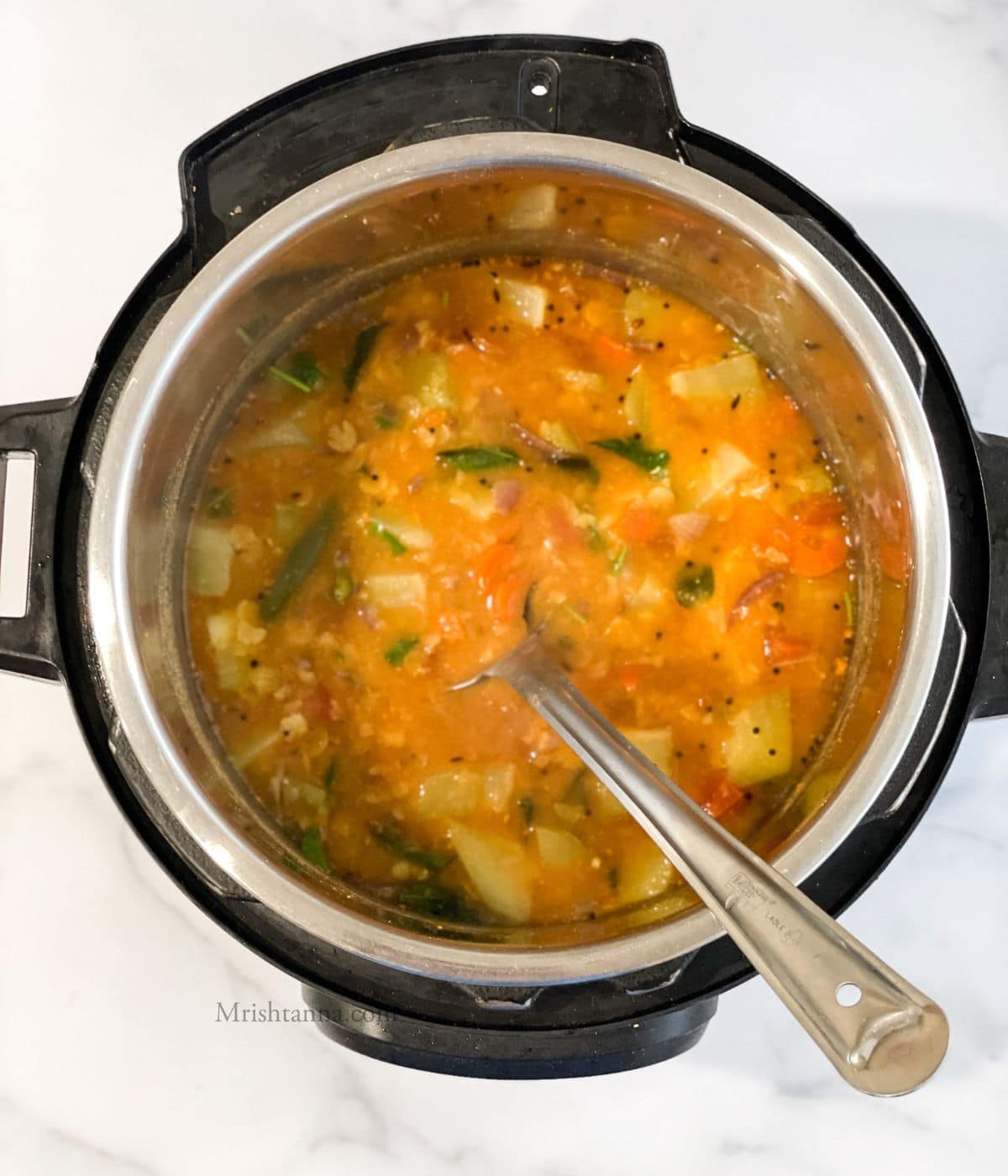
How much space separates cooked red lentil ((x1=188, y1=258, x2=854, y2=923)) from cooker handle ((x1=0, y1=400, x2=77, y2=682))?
23cm

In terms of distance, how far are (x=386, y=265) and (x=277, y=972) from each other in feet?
3.71

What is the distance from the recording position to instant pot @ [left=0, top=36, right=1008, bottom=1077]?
1.37m

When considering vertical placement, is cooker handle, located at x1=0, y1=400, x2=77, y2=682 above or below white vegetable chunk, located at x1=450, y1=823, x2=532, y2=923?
above

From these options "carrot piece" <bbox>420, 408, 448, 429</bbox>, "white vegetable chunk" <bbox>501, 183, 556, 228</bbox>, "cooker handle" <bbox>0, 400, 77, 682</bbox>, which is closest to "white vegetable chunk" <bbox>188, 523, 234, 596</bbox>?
"cooker handle" <bbox>0, 400, 77, 682</bbox>

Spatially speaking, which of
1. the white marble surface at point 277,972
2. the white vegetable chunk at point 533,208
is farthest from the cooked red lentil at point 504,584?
the white marble surface at point 277,972

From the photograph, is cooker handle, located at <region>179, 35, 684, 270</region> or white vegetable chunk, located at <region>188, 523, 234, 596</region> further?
white vegetable chunk, located at <region>188, 523, 234, 596</region>

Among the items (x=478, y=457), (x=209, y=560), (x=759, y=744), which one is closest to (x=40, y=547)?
(x=209, y=560)

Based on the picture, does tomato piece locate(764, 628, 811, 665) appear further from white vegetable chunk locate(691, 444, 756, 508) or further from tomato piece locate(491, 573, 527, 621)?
tomato piece locate(491, 573, 527, 621)

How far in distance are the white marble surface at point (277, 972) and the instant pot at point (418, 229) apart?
0.34m

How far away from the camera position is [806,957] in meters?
0.97

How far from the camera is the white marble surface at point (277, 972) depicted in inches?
70.0

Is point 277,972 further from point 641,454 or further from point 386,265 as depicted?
point 386,265

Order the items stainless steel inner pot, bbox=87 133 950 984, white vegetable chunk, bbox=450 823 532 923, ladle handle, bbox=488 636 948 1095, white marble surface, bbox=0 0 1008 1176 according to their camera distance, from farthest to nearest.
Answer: white marble surface, bbox=0 0 1008 1176, white vegetable chunk, bbox=450 823 532 923, stainless steel inner pot, bbox=87 133 950 984, ladle handle, bbox=488 636 948 1095

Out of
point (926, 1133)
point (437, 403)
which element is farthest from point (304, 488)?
point (926, 1133)
